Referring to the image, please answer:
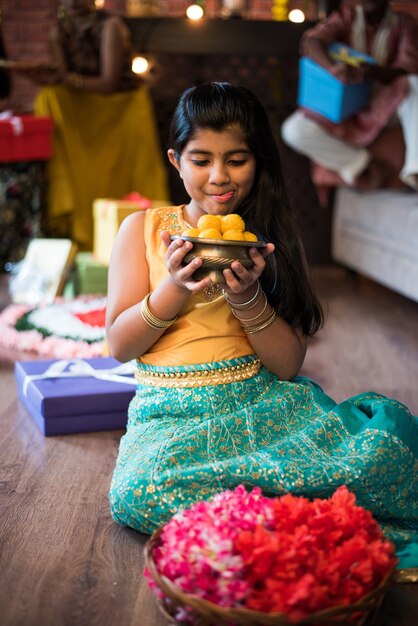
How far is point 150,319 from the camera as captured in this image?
1581 millimetres

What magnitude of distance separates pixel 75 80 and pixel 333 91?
4.59ft

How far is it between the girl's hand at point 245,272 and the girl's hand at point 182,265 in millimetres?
39

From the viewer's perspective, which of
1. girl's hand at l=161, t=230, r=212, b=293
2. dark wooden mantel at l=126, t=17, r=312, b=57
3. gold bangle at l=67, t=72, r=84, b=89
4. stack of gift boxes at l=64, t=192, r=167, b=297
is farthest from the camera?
dark wooden mantel at l=126, t=17, r=312, b=57

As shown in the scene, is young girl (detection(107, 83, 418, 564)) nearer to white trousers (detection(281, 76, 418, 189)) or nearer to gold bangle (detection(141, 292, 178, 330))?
gold bangle (detection(141, 292, 178, 330))

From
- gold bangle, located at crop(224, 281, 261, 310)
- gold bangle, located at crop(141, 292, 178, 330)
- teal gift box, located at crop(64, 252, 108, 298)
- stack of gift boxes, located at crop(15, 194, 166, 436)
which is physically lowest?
teal gift box, located at crop(64, 252, 108, 298)

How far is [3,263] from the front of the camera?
13.9ft

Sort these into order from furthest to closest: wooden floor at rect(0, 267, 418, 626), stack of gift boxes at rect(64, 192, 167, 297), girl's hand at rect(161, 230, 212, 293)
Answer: stack of gift boxes at rect(64, 192, 167, 297) < girl's hand at rect(161, 230, 212, 293) < wooden floor at rect(0, 267, 418, 626)

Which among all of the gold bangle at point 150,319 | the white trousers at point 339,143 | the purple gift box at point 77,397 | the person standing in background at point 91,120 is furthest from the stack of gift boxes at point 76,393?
the person standing in background at point 91,120

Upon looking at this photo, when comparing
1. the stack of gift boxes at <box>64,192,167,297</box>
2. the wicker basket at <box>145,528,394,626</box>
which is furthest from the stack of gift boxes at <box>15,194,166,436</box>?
the stack of gift boxes at <box>64,192,167,297</box>

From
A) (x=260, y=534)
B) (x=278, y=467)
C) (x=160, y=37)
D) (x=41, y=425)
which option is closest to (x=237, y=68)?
(x=160, y=37)

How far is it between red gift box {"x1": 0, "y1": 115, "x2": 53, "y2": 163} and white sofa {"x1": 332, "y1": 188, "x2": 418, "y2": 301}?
5.00ft

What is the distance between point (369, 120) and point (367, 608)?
308 cm

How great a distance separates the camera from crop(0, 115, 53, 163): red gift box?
3988 millimetres

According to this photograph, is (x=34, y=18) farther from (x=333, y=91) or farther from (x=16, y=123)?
(x=333, y=91)
